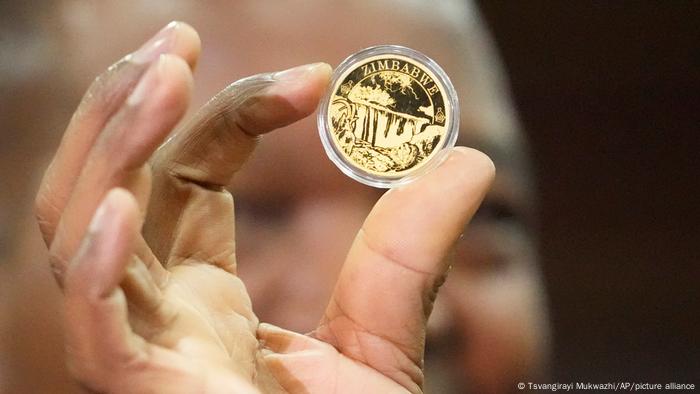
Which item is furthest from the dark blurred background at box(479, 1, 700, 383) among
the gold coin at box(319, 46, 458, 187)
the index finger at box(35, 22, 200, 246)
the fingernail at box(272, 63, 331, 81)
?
the index finger at box(35, 22, 200, 246)

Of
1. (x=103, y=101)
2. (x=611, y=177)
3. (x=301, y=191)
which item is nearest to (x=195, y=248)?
(x=103, y=101)

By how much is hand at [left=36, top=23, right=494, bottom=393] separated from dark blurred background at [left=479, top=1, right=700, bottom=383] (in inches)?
28.2

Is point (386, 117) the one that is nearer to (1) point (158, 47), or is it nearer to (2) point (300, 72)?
(2) point (300, 72)

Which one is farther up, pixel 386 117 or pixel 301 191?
pixel 386 117

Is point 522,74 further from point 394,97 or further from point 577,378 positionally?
point 577,378

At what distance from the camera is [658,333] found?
1.56m

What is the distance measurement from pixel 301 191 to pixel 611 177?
2.90 feet

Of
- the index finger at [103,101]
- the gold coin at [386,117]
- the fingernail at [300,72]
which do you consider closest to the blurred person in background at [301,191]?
the gold coin at [386,117]

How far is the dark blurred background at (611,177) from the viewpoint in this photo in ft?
5.09

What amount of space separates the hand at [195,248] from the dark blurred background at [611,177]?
72 cm

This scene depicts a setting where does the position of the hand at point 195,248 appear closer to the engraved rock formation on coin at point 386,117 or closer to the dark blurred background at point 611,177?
the engraved rock formation on coin at point 386,117

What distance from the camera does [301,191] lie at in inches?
58.1

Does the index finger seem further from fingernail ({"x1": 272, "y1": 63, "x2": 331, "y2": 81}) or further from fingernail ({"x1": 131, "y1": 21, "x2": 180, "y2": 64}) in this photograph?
fingernail ({"x1": 272, "y1": 63, "x2": 331, "y2": 81})

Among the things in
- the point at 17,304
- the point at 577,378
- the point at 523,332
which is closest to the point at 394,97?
the point at 523,332
